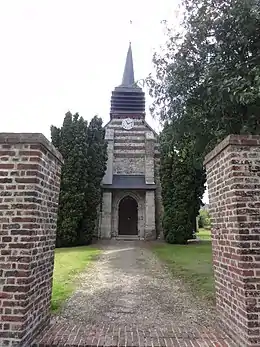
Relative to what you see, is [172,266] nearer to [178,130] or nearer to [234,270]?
[178,130]

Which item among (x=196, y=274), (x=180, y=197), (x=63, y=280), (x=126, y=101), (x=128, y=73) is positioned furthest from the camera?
(x=128, y=73)

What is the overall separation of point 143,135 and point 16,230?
2420cm

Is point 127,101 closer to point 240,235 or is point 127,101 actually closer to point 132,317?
point 132,317

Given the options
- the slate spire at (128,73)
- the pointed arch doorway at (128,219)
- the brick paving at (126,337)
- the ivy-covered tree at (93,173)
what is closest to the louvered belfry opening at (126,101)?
the slate spire at (128,73)

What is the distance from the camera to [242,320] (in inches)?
133

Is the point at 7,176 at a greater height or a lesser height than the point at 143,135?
lesser

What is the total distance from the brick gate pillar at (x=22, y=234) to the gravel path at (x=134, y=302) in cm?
127

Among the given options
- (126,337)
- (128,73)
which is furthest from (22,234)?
(128,73)

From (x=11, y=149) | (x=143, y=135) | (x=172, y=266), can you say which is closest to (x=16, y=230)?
(x=11, y=149)

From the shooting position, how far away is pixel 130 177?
2527 centimetres

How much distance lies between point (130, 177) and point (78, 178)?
22.5 feet

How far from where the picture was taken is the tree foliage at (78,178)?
730 inches

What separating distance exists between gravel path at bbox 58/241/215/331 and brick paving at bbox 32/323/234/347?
30 centimetres

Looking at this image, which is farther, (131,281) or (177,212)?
(177,212)
